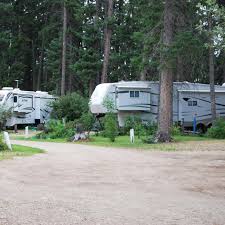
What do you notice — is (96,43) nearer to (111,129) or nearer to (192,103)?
(192,103)

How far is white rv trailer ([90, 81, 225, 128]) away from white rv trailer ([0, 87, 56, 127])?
6415 millimetres

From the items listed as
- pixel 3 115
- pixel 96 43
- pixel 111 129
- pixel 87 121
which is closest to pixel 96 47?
pixel 96 43

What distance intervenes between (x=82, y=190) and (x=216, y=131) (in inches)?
714

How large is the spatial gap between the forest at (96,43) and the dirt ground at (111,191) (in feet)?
32.2

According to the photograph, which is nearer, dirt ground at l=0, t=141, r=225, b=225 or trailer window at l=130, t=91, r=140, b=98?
dirt ground at l=0, t=141, r=225, b=225

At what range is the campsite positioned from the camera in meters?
7.46

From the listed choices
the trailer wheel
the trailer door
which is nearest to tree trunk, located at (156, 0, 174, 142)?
the trailer wheel

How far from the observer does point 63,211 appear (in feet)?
22.1

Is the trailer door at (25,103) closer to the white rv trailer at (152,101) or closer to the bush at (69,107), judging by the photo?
the bush at (69,107)

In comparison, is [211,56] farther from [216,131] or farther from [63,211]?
[63,211]

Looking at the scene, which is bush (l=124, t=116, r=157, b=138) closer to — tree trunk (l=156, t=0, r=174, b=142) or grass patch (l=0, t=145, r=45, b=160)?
tree trunk (l=156, t=0, r=174, b=142)

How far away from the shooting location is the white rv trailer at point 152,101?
28203 millimetres

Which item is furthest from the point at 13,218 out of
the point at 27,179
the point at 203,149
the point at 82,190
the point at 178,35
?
the point at 178,35

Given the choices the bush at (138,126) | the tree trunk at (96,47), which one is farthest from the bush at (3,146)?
the tree trunk at (96,47)
